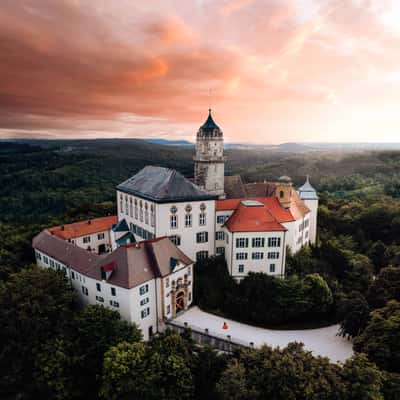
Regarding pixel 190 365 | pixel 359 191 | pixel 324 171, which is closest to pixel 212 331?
pixel 190 365

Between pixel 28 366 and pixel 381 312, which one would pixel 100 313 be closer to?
pixel 28 366

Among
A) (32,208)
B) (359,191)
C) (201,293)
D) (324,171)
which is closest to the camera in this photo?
(201,293)

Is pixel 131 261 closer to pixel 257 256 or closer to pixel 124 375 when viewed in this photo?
pixel 124 375

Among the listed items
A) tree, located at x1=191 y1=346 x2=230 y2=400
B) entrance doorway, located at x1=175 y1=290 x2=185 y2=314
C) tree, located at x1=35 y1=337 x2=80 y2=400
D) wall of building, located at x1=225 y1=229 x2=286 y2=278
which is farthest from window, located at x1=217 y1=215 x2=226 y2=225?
tree, located at x1=35 y1=337 x2=80 y2=400

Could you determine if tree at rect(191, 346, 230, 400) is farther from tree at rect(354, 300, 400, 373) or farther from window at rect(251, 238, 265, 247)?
window at rect(251, 238, 265, 247)

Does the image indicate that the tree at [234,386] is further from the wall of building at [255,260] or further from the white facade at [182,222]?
the white facade at [182,222]

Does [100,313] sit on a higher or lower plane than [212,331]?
higher
